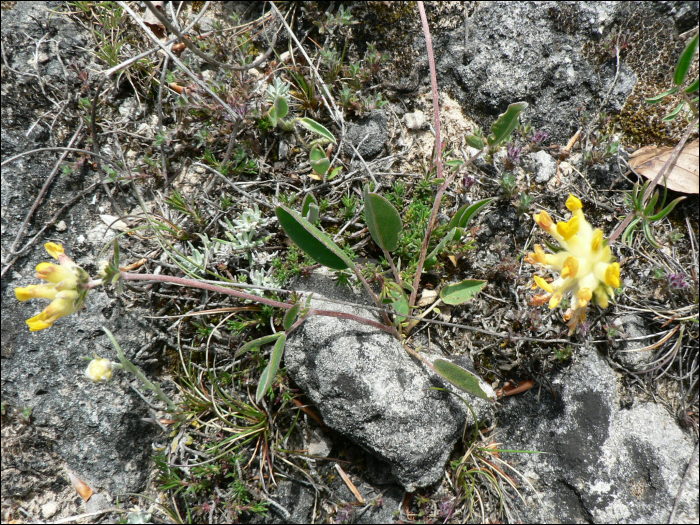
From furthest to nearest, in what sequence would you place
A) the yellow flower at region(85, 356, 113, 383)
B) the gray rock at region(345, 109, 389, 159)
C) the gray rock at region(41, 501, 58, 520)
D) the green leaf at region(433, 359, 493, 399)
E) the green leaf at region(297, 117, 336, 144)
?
1. the gray rock at region(345, 109, 389, 159)
2. the green leaf at region(297, 117, 336, 144)
3. the gray rock at region(41, 501, 58, 520)
4. the yellow flower at region(85, 356, 113, 383)
5. the green leaf at region(433, 359, 493, 399)

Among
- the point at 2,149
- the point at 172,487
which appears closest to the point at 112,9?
the point at 2,149

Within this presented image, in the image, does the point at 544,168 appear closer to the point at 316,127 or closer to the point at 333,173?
the point at 333,173

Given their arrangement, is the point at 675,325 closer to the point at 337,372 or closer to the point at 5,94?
the point at 337,372

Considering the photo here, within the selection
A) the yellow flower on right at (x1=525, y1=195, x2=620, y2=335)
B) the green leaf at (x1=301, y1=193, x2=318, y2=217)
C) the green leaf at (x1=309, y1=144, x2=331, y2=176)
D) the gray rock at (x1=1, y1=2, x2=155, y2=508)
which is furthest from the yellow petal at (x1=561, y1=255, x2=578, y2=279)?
the gray rock at (x1=1, y1=2, x2=155, y2=508)

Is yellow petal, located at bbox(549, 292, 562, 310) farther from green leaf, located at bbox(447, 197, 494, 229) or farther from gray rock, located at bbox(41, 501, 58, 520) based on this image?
gray rock, located at bbox(41, 501, 58, 520)

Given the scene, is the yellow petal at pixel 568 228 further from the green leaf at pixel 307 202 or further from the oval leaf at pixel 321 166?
the oval leaf at pixel 321 166

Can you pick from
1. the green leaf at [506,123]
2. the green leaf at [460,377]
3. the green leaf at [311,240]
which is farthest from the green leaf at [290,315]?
the green leaf at [506,123]

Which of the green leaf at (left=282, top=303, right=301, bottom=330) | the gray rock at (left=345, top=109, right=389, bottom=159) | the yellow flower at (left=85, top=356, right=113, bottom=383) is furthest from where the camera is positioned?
the gray rock at (left=345, top=109, right=389, bottom=159)
